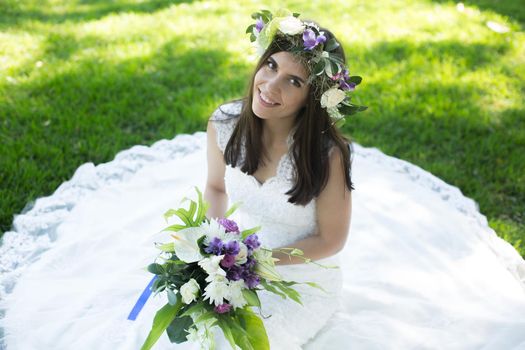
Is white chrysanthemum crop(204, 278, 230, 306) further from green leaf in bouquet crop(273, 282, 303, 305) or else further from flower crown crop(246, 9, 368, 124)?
flower crown crop(246, 9, 368, 124)

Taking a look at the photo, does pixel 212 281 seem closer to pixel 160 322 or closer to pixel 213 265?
pixel 213 265

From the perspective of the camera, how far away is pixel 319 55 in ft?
7.57

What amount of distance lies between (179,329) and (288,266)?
0.77 m

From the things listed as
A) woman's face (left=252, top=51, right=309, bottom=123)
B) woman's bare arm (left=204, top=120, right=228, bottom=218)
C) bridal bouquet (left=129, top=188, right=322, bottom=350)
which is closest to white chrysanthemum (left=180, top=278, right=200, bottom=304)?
bridal bouquet (left=129, top=188, right=322, bottom=350)

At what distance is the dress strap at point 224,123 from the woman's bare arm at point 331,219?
637mm

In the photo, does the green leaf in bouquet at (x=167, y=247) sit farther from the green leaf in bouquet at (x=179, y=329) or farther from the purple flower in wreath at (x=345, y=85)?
the purple flower in wreath at (x=345, y=85)

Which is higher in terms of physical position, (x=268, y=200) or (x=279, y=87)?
(x=279, y=87)

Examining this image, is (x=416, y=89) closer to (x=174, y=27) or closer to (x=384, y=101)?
(x=384, y=101)

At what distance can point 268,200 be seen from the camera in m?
2.76

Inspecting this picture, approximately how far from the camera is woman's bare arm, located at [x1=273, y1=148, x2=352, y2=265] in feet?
8.45

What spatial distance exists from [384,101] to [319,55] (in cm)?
313

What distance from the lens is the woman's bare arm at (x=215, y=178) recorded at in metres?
2.96

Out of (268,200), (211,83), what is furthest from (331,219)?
(211,83)

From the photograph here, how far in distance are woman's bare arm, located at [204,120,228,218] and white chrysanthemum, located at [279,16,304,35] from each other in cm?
81
